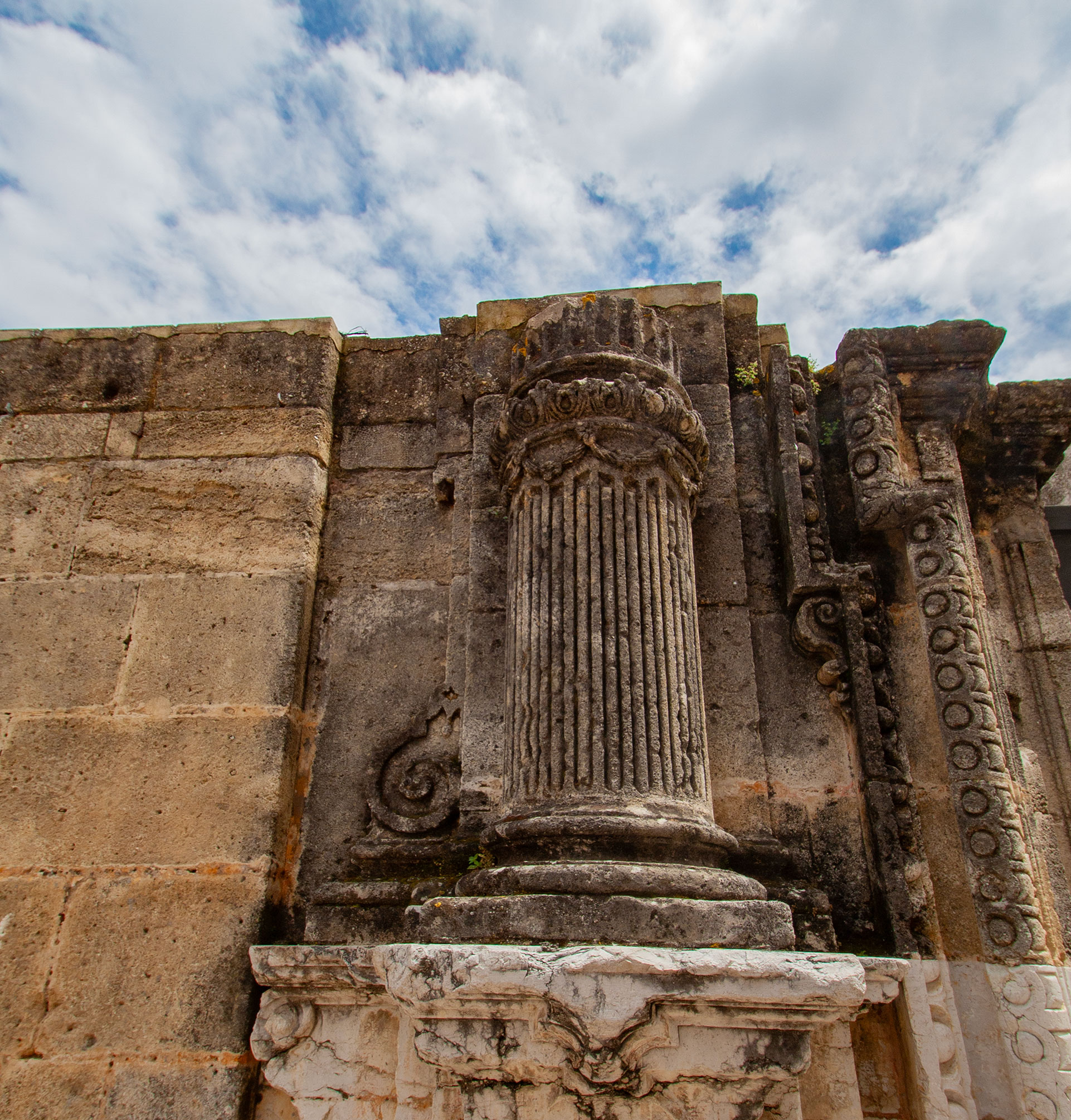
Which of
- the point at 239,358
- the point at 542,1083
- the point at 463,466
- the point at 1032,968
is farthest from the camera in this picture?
the point at 239,358

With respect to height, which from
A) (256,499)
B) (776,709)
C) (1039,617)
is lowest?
(776,709)

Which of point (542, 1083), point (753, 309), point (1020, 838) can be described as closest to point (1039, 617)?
point (1020, 838)

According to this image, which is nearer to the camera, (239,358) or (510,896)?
(510,896)

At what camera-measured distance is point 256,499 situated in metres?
3.93

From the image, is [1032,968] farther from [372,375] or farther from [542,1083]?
[372,375]

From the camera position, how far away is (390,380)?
14.1 ft

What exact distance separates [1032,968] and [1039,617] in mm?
1531

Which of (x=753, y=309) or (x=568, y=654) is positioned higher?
(x=753, y=309)

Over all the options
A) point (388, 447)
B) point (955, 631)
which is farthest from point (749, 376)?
point (388, 447)

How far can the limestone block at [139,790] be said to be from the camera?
3314mm

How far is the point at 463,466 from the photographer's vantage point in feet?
13.1

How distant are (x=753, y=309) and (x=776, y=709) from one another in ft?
6.56

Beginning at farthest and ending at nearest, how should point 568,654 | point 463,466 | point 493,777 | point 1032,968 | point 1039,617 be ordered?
point 463,466 → point 1039,617 → point 493,777 → point 568,654 → point 1032,968

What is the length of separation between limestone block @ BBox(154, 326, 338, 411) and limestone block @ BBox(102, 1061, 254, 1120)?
2.76m
